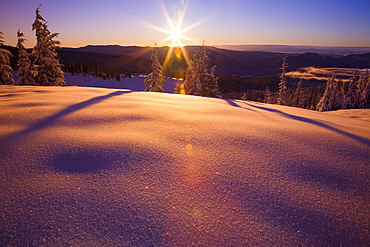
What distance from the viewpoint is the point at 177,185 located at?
1520mm

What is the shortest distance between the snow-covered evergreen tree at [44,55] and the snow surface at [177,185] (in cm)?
2073

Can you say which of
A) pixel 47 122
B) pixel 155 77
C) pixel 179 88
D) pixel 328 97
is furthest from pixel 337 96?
pixel 47 122

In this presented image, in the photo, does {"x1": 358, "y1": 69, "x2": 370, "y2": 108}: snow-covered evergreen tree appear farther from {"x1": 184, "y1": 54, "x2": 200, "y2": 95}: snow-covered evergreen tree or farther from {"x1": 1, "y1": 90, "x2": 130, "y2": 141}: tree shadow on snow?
{"x1": 1, "y1": 90, "x2": 130, "y2": 141}: tree shadow on snow

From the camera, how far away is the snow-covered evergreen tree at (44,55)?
1823 centimetres

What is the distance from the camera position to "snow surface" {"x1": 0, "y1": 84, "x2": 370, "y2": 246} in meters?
1.14

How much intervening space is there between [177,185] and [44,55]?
2390cm

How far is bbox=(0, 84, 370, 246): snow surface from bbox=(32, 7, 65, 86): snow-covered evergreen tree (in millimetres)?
20729

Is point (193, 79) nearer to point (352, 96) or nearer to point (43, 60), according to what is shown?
point (43, 60)

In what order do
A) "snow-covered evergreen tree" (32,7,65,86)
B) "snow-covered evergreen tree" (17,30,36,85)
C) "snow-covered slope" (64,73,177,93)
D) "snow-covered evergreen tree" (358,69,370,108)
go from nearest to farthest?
"snow-covered evergreen tree" (32,7,65,86) → "snow-covered evergreen tree" (17,30,36,85) → "snow-covered evergreen tree" (358,69,370,108) → "snow-covered slope" (64,73,177,93)

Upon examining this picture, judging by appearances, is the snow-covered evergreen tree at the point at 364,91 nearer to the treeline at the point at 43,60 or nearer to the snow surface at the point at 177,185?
the snow surface at the point at 177,185

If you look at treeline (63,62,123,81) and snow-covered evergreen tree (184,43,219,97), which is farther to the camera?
treeline (63,62,123,81)

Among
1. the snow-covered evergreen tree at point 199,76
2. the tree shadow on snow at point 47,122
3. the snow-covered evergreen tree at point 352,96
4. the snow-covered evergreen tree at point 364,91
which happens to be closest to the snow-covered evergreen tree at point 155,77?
the snow-covered evergreen tree at point 199,76

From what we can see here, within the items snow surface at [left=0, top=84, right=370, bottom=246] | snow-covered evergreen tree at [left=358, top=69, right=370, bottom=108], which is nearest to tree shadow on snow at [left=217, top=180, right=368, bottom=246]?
snow surface at [left=0, top=84, right=370, bottom=246]

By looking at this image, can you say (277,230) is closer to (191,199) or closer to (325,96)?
(191,199)
